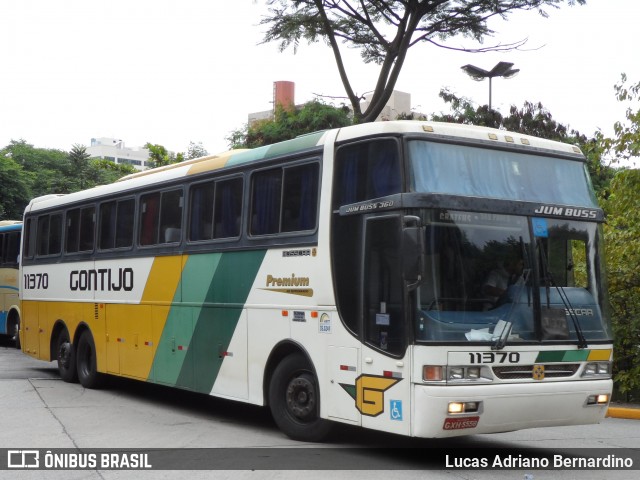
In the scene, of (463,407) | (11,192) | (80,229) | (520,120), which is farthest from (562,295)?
(11,192)

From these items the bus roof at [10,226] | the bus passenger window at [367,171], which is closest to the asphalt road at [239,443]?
the bus passenger window at [367,171]

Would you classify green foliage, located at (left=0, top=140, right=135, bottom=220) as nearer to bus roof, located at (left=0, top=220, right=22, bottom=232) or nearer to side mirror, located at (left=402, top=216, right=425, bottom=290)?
bus roof, located at (left=0, top=220, right=22, bottom=232)

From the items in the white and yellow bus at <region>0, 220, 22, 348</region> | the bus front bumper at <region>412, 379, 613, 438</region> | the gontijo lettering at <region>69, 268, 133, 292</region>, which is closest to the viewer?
the bus front bumper at <region>412, 379, 613, 438</region>

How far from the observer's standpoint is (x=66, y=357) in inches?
659

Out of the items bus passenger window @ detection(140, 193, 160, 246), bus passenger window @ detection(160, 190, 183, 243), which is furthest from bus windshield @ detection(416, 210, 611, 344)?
bus passenger window @ detection(140, 193, 160, 246)

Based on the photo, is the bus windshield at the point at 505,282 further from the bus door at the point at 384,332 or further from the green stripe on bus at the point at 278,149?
the green stripe on bus at the point at 278,149

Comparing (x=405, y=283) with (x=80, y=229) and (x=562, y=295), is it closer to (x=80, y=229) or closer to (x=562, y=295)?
(x=562, y=295)

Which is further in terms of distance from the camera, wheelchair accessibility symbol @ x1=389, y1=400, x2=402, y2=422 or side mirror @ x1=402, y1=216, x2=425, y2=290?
wheelchair accessibility symbol @ x1=389, y1=400, x2=402, y2=422

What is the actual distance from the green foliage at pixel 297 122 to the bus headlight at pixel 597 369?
20294 millimetres

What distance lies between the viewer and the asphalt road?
8.59 metres

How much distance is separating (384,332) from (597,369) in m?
2.28

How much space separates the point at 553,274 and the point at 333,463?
2.86 metres

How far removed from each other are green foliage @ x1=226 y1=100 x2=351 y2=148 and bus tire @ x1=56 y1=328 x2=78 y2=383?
543 inches

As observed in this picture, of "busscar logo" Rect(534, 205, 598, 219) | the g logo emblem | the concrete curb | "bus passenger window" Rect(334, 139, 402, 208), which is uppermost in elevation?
"bus passenger window" Rect(334, 139, 402, 208)
